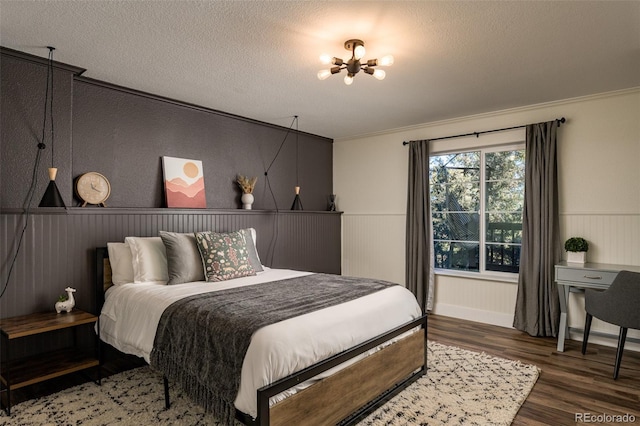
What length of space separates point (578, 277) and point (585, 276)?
55mm

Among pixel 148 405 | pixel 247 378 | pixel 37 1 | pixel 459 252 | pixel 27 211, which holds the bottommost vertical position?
pixel 148 405

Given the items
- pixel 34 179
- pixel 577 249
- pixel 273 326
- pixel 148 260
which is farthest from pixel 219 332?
pixel 577 249

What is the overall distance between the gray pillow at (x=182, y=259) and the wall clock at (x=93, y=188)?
0.64 m

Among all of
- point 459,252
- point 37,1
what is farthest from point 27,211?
point 459,252

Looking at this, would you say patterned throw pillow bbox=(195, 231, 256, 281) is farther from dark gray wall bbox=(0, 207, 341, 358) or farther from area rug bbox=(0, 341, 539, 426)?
area rug bbox=(0, 341, 539, 426)

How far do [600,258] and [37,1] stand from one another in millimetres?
4956

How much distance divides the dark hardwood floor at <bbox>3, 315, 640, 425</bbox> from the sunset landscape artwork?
1.53 metres

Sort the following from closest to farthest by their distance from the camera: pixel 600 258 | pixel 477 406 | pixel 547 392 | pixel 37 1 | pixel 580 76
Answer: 1. pixel 37 1
2. pixel 477 406
3. pixel 547 392
4. pixel 580 76
5. pixel 600 258

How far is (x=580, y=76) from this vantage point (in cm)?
327

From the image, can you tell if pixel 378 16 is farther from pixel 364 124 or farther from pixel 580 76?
pixel 364 124

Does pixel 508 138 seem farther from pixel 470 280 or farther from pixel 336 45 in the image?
pixel 336 45

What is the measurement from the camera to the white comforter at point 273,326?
188 centimetres

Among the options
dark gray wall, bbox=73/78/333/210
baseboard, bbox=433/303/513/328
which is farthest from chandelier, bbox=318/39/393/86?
baseboard, bbox=433/303/513/328
